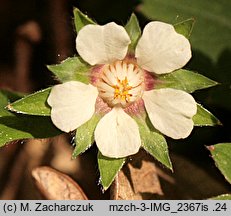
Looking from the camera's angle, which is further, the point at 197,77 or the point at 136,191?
the point at 136,191

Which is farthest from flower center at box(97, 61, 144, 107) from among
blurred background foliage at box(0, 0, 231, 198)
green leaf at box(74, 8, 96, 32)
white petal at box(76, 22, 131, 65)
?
blurred background foliage at box(0, 0, 231, 198)

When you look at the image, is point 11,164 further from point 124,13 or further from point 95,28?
point 95,28

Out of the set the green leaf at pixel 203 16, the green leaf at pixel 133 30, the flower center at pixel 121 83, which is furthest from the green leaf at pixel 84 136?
the green leaf at pixel 203 16

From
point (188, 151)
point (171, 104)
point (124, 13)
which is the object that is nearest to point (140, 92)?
point (171, 104)

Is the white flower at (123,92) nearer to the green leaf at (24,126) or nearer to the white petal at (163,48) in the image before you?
the white petal at (163,48)

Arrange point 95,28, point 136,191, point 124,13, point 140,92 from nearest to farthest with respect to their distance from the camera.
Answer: point 95,28 → point 140,92 → point 136,191 → point 124,13

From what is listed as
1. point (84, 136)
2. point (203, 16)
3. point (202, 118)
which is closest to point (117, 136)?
point (84, 136)

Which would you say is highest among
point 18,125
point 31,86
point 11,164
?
point 18,125
